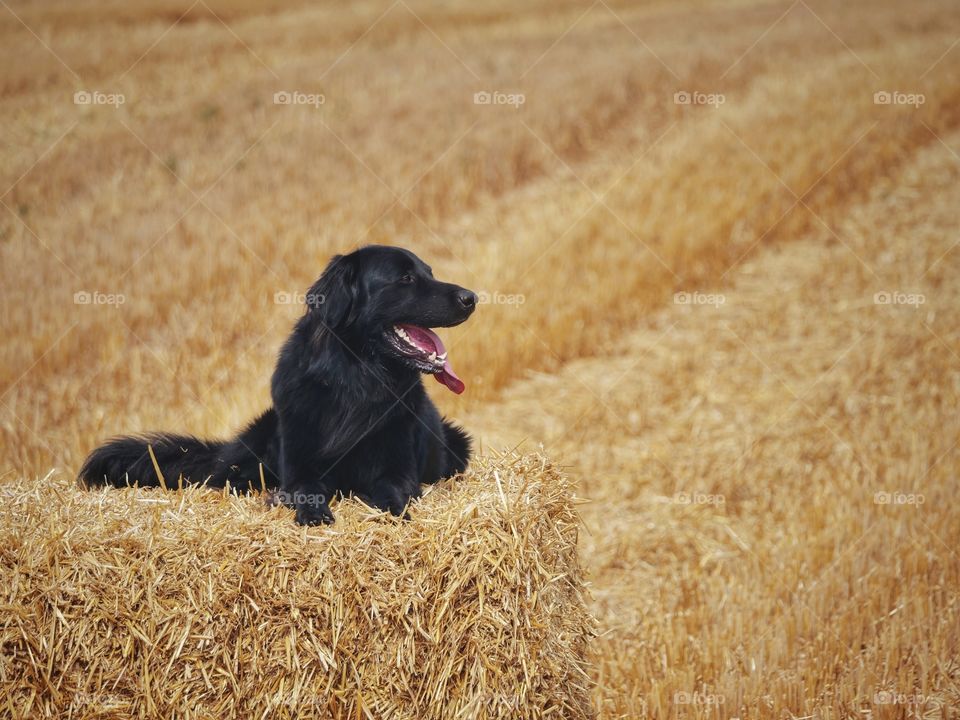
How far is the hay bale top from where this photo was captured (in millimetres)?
2879

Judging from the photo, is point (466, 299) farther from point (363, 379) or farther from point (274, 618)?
point (274, 618)

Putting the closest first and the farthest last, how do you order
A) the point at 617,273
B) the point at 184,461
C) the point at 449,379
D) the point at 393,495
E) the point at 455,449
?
the point at 449,379, the point at 393,495, the point at 184,461, the point at 455,449, the point at 617,273

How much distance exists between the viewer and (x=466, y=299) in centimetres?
313

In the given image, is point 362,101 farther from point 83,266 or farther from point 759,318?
point 759,318

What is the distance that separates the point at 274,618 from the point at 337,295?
113cm

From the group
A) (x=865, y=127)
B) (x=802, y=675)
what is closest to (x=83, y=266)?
(x=802, y=675)

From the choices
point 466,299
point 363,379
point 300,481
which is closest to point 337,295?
point 363,379

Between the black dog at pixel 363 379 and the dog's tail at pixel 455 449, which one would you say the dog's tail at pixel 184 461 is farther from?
the dog's tail at pixel 455 449

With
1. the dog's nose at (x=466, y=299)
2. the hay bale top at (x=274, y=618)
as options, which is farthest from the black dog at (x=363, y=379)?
the hay bale top at (x=274, y=618)

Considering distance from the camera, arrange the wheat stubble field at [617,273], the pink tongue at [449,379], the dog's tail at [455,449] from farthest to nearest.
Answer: the wheat stubble field at [617,273], the dog's tail at [455,449], the pink tongue at [449,379]

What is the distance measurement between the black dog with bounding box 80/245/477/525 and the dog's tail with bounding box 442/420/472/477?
32cm

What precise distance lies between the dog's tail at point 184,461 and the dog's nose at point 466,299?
985mm

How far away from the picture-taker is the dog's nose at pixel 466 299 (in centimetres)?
312

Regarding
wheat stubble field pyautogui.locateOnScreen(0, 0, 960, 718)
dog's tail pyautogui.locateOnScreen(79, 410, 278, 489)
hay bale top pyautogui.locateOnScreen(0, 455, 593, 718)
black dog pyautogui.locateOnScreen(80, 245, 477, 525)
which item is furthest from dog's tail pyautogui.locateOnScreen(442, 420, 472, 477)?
wheat stubble field pyautogui.locateOnScreen(0, 0, 960, 718)
